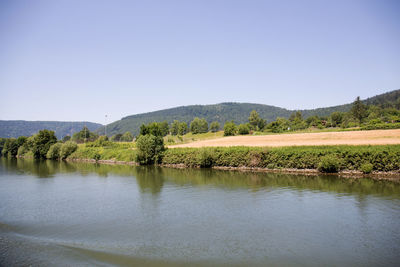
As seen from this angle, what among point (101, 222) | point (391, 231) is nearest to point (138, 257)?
point (101, 222)

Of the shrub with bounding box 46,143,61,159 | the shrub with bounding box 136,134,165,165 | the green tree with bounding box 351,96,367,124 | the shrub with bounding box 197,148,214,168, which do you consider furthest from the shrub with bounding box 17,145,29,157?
the green tree with bounding box 351,96,367,124

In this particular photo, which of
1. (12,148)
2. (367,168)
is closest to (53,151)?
(12,148)

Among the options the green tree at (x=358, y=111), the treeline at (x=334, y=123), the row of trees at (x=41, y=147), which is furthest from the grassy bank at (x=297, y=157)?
the green tree at (x=358, y=111)

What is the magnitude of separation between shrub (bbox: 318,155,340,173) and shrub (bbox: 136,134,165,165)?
33342mm

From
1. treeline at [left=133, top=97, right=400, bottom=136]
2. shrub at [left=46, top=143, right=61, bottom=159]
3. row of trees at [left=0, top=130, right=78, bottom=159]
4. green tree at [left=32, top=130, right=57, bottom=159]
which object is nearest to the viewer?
treeline at [left=133, top=97, right=400, bottom=136]

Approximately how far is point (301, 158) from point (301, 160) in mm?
431

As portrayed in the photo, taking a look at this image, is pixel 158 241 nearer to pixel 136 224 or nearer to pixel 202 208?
pixel 136 224

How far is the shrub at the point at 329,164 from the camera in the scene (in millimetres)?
39781

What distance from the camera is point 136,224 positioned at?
65.7ft

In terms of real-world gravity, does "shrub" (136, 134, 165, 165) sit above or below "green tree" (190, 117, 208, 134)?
below

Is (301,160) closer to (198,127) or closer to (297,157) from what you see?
(297,157)

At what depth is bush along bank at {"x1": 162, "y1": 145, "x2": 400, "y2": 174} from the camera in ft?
122

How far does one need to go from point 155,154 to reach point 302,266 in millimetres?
51225

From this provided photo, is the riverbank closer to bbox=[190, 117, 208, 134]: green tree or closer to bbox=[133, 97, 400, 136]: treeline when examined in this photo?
bbox=[133, 97, 400, 136]: treeline
